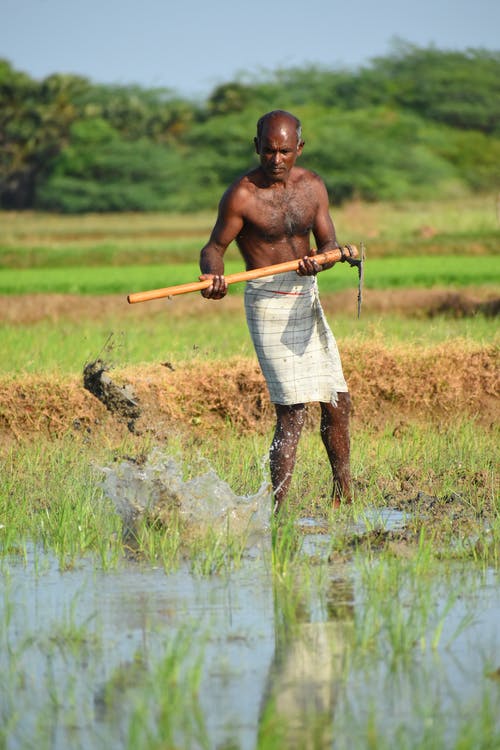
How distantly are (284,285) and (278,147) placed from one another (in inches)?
21.1

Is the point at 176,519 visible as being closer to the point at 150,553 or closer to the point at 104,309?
the point at 150,553

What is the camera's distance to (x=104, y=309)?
12156 millimetres

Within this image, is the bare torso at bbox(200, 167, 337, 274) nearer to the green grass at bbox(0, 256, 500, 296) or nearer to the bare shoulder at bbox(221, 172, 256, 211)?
the bare shoulder at bbox(221, 172, 256, 211)

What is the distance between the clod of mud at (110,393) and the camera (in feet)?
21.7

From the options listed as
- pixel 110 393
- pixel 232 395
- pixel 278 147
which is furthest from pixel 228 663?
pixel 232 395

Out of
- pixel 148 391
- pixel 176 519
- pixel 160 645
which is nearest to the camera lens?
pixel 160 645

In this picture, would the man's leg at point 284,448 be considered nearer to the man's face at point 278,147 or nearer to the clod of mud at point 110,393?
the man's face at point 278,147

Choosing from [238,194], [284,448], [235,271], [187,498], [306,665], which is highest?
[235,271]

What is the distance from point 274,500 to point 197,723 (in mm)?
2189

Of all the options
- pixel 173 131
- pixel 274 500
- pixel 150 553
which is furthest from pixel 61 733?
pixel 173 131

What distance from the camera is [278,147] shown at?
4.52 meters

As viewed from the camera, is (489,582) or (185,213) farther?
(185,213)

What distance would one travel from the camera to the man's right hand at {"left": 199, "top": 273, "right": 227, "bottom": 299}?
4.38m

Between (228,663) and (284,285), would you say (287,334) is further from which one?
(228,663)
